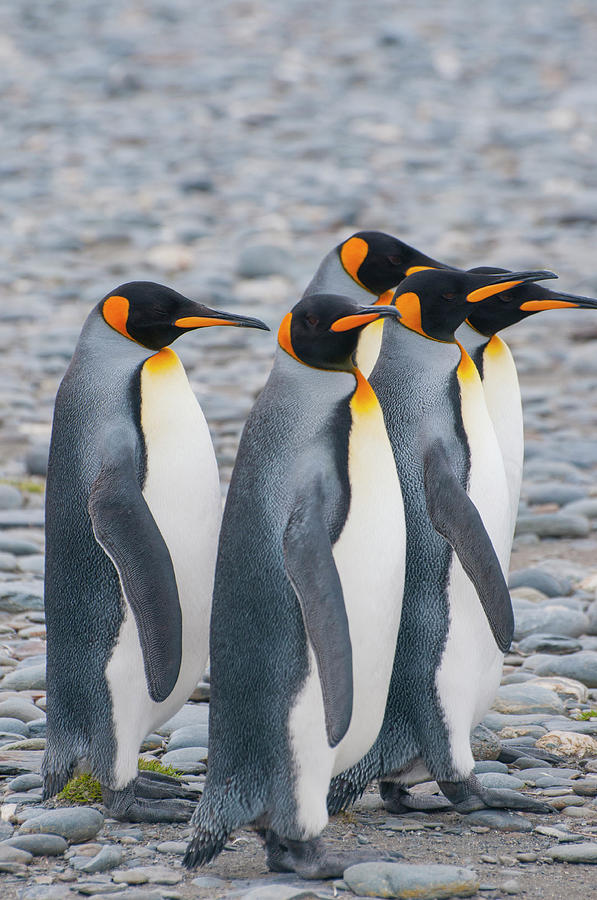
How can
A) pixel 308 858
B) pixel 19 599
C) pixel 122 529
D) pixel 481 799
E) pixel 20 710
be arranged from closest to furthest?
1. pixel 308 858
2. pixel 122 529
3. pixel 481 799
4. pixel 20 710
5. pixel 19 599

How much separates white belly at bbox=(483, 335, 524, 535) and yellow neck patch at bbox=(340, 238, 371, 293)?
0.53 meters

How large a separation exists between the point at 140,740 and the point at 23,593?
1462 millimetres

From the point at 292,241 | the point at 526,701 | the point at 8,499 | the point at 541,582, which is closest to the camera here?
the point at 526,701

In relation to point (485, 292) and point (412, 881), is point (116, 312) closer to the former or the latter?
point (485, 292)

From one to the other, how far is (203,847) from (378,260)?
5.86 ft

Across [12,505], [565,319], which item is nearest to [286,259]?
[565,319]

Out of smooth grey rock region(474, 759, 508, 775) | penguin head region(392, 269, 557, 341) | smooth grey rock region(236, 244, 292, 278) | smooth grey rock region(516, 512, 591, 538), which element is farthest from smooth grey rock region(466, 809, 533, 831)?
smooth grey rock region(236, 244, 292, 278)

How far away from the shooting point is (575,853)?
2.68m

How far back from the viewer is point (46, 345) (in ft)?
25.8

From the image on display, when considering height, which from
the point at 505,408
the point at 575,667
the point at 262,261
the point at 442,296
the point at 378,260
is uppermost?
the point at 262,261

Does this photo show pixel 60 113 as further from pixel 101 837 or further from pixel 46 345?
pixel 101 837

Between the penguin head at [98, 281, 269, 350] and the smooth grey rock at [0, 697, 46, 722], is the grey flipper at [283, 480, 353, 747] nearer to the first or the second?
the penguin head at [98, 281, 269, 350]

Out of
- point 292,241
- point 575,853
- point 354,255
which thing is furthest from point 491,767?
point 292,241

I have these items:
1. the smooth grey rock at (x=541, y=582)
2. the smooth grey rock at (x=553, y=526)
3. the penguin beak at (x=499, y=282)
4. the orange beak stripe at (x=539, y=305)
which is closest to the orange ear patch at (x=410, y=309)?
the penguin beak at (x=499, y=282)
